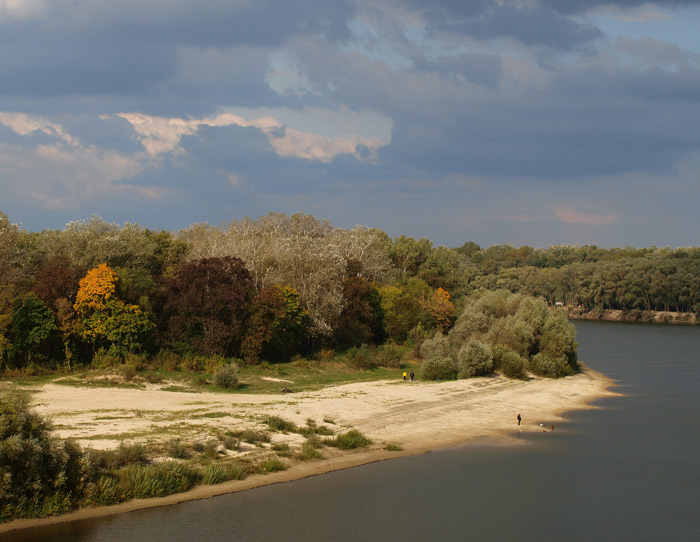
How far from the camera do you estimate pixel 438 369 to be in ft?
180

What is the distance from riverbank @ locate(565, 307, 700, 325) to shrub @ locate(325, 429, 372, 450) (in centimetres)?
11035

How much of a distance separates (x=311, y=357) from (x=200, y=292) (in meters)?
13.8

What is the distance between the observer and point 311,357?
60.9 metres

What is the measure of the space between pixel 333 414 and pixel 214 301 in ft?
52.9

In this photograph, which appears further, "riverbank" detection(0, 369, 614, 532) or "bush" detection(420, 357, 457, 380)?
"bush" detection(420, 357, 457, 380)

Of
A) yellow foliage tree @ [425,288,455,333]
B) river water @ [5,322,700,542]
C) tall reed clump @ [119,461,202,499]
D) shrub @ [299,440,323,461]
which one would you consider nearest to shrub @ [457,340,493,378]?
river water @ [5,322,700,542]

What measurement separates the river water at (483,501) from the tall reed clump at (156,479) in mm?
1051

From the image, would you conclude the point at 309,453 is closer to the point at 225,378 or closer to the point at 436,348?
the point at 225,378

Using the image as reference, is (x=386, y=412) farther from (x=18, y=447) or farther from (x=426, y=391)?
(x=18, y=447)

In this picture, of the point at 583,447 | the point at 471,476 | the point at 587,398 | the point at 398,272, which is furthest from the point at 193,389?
the point at 398,272

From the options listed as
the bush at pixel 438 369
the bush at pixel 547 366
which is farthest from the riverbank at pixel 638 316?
the bush at pixel 438 369

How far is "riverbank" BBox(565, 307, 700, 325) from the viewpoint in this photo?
128250mm

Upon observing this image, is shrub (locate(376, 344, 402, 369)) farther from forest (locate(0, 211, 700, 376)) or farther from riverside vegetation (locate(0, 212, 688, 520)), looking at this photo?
forest (locate(0, 211, 700, 376))

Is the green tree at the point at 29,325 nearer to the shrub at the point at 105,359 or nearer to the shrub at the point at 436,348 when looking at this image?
the shrub at the point at 105,359
